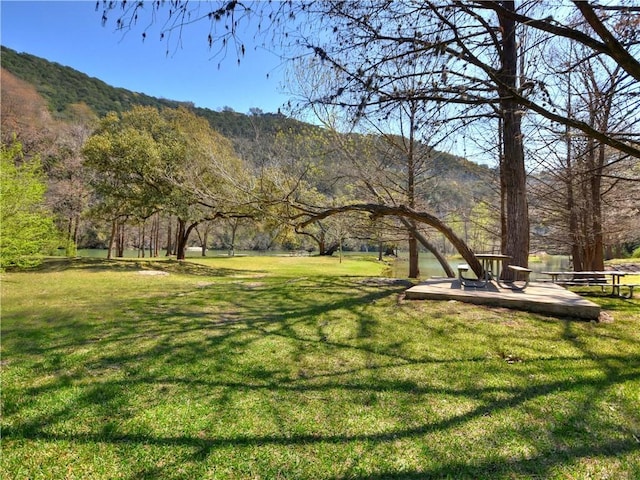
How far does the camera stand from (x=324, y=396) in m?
3.02

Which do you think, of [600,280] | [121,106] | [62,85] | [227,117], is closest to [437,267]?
[600,280]

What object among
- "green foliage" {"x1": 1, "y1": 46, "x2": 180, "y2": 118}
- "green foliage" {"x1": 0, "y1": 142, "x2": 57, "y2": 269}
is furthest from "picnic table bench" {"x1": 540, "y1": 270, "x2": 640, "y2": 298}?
"green foliage" {"x1": 1, "y1": 46, "x2": 180, "y2": 118}

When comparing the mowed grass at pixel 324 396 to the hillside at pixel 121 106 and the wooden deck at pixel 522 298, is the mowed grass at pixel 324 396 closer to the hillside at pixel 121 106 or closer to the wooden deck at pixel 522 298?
the wooden deck at pixel 522 298

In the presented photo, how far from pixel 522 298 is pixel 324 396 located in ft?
14.2

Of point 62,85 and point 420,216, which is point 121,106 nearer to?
point 62,85

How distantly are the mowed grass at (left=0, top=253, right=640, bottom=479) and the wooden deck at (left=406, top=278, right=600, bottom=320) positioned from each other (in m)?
0.27

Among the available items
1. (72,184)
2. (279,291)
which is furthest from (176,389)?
(72,184)

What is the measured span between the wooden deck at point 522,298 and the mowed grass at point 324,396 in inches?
10.6

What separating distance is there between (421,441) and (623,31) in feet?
15.8

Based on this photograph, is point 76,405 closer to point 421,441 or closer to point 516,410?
point 421,441

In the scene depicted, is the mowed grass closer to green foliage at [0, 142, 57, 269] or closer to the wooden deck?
the wooden deck

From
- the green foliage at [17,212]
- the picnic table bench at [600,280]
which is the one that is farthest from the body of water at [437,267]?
the green foliage at [17,212]

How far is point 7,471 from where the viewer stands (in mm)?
2109

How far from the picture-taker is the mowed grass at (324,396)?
7.18 ft
